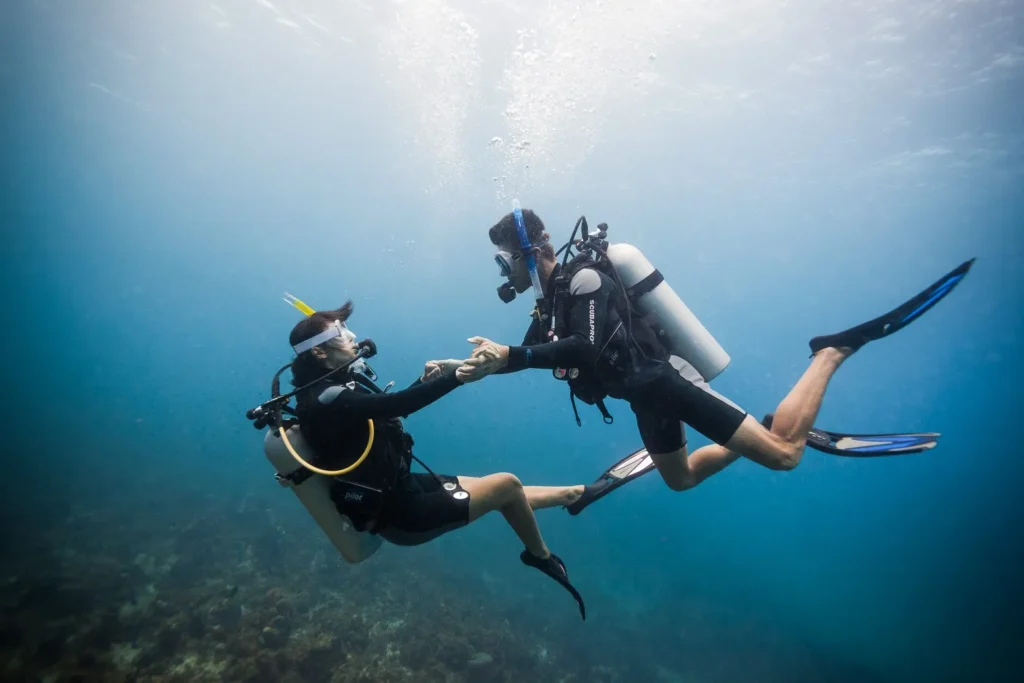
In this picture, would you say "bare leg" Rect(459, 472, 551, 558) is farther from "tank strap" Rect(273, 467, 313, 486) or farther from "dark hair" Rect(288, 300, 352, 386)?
"dark hair" Rect(288, 300, 352, 386)

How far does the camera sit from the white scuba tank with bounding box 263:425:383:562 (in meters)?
3.32

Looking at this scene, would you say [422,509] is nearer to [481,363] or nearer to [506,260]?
[481,363]

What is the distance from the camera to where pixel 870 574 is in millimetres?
28281

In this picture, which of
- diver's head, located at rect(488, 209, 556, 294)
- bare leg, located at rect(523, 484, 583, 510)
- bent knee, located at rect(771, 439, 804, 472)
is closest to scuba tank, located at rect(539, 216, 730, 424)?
diver's head, located at rect(488, 209, 556, 294)

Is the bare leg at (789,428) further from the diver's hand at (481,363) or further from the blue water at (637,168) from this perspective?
the blue water at (637,168)

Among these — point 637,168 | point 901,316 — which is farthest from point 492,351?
point 637,168

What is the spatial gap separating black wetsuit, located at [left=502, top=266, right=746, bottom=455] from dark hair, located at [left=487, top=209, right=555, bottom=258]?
59cm

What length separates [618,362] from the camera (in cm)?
360

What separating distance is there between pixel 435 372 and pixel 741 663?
61.5 ft

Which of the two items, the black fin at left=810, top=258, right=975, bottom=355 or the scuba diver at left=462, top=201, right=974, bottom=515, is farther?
the black fin at left=810, top=258, right=975, bottom=355

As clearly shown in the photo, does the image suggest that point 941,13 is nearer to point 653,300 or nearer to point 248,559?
point 653,300

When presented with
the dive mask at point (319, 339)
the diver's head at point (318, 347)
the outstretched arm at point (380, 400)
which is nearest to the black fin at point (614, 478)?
the outstretched arm at point (380, 400)

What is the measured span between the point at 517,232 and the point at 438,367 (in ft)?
5.35

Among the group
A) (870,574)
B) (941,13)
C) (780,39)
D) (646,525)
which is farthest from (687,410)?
(870,574)
